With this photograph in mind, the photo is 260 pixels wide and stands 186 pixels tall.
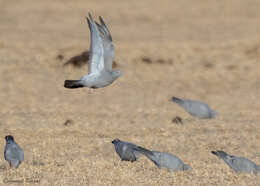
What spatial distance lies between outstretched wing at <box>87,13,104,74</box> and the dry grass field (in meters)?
1.11

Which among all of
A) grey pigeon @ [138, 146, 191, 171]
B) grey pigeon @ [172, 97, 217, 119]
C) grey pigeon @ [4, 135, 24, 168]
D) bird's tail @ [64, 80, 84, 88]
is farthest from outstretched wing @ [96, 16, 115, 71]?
grey pigeon @ [172, 97, 217, 119]

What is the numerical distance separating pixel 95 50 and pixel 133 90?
8156 millimetres

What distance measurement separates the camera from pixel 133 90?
16156 mm

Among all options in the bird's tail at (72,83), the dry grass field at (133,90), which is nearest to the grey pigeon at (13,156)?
the dry grass field at (133,90)

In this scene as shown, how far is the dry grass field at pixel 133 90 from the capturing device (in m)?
8.21

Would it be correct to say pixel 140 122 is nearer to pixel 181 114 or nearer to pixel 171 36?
pixel 181 114

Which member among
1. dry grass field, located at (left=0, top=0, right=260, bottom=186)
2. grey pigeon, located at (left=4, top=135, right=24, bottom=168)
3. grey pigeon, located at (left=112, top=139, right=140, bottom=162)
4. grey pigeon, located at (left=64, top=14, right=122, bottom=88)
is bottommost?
dry grass field, located at (left=0, top=0, right=260, bottom=186)

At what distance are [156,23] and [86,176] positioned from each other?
58.8ft

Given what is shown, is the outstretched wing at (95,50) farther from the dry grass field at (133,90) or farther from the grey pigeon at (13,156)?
the grey pigeon at (13,156)

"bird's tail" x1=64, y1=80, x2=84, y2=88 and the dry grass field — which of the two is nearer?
"bird's tail" x1=64, y1=80, x2=84, y2=88

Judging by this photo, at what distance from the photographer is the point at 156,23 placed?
25125 millimetres

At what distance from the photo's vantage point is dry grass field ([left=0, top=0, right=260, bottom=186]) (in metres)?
8.21

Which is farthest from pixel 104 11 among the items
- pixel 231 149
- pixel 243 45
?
pixel 231 149

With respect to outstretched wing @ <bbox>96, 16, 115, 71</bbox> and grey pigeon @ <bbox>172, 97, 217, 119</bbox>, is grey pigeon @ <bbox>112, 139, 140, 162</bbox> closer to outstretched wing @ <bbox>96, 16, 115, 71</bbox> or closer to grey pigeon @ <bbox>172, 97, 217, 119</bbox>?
outstretched wing @ <bbox>96, 16, 115, 71</bbox>
